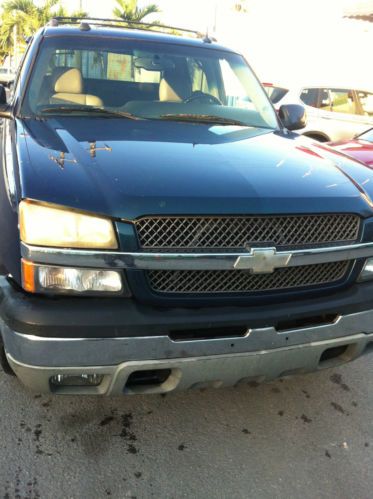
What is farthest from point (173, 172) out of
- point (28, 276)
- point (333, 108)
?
point (333, 108)

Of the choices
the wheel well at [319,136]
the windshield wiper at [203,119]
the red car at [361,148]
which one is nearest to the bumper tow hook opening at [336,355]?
the windshield wiper at [203,119]

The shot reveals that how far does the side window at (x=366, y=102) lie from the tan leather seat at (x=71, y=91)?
27.2 feet

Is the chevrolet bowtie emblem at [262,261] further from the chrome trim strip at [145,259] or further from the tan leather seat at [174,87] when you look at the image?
the tan leather seat at [174,87]

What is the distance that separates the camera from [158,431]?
8.63ft

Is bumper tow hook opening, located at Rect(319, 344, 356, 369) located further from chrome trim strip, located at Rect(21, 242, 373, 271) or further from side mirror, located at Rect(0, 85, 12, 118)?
side mirror, located at Rect(0, 85, 12, 118)

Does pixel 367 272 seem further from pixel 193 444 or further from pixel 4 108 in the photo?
pixel 4 108

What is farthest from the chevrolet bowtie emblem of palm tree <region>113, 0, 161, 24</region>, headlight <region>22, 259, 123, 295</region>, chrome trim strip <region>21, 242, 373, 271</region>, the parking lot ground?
palm tree <region>113, 0, 161, 24</region>

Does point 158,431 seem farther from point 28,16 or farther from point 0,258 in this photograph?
point 28,16

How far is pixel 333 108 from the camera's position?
10406mm

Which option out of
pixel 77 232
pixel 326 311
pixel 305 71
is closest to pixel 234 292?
pixel 326 311

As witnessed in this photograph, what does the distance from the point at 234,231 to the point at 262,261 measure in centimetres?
17

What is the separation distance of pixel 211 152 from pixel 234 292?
2.51 ft

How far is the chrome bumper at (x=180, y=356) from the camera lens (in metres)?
1.99

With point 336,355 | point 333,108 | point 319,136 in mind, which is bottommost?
point 319,136
